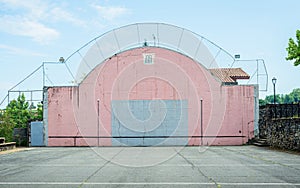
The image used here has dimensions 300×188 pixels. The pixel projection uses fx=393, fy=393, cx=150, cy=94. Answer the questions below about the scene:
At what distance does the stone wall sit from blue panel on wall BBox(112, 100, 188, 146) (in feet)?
19.4

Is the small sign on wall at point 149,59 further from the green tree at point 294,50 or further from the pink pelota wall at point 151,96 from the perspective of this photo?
the green tree at point 294,50

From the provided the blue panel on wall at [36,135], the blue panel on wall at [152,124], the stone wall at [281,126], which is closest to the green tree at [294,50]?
the stone wall at [281,126]

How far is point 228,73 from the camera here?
106 ft

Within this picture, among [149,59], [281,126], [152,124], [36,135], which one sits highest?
[149,59]

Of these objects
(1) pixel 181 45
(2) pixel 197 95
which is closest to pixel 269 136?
(2) pixel 197 95

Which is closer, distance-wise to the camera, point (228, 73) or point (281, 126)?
point (281, 126)

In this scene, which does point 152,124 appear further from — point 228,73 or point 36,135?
point 36,135

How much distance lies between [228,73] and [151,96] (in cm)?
679

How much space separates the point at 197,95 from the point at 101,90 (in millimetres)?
7590

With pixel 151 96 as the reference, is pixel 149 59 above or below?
above

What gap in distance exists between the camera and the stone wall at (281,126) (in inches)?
850

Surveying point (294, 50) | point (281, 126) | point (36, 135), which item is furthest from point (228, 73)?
point (36, 135)

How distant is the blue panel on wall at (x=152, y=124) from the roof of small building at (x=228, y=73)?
3.54 metres

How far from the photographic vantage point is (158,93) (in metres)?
31.0
